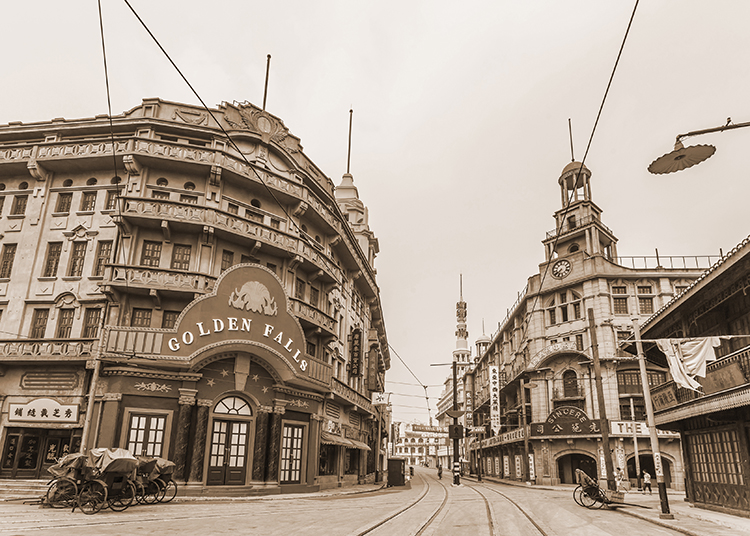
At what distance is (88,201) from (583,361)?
40584 millimetres

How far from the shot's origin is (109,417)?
20.8 meters

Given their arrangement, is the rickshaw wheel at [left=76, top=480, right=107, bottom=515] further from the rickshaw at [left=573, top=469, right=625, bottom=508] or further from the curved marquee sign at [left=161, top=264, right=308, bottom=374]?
the rickshaw at [left=573, top=469, right=625, bottom=508]

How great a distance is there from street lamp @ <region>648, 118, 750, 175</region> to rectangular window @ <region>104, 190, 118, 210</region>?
24184 millimetres

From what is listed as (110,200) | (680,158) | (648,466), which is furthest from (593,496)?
(648,466)

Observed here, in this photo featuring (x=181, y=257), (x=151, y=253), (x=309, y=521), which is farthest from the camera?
(x=181, y=257)

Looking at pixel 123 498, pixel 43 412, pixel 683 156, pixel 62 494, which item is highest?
pixel 683 156

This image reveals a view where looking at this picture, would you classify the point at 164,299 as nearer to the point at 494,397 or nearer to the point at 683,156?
the point at 683,156

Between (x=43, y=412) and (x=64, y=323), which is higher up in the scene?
(x=64, y=323)

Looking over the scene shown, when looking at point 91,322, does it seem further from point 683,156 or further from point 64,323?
point 683,156

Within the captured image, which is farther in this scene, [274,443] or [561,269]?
[561,269]

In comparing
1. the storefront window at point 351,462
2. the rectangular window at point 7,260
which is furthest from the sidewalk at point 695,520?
the rectangular window at point 7,260

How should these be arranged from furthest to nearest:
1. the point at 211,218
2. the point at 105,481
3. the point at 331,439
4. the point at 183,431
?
the point at 331,439, the point at 211,218, the point at 183,431, the point at 105,481

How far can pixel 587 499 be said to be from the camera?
2131 centimetres

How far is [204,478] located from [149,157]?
14749 mm
